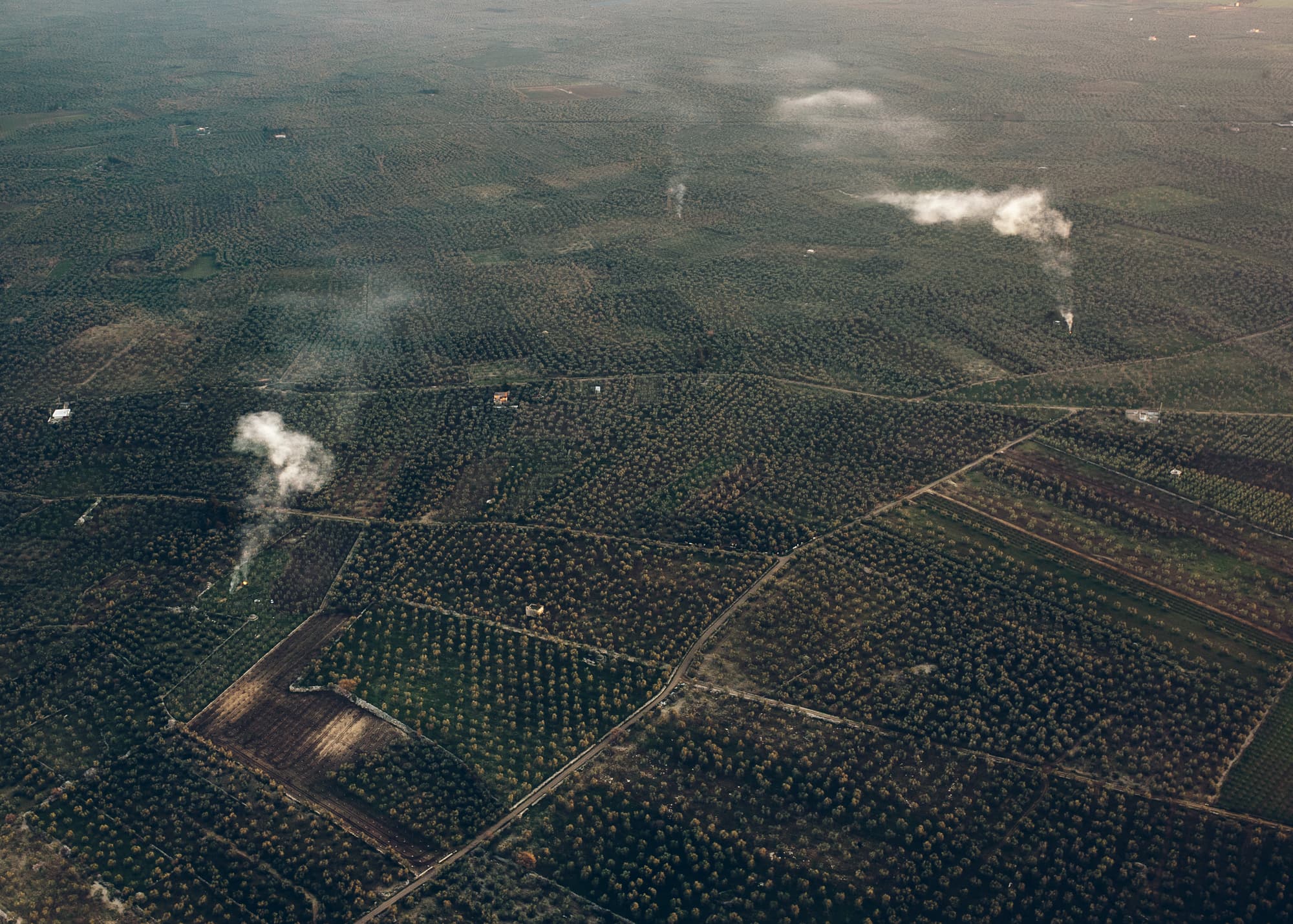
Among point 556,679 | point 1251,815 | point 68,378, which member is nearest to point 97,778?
point 556,679

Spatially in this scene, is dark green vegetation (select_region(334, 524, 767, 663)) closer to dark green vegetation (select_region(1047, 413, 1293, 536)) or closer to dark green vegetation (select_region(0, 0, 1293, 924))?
dark green vegetation (select_region(0, 0, 1293, 924))

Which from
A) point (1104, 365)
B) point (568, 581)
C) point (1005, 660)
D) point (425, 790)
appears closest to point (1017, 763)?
point (1005, 660)

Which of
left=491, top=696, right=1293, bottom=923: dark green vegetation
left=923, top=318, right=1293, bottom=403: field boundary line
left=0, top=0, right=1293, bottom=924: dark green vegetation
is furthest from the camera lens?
left=923, top=318, right=1293, bottom=403: field boundary line

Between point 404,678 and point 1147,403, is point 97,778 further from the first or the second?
point 1147,403

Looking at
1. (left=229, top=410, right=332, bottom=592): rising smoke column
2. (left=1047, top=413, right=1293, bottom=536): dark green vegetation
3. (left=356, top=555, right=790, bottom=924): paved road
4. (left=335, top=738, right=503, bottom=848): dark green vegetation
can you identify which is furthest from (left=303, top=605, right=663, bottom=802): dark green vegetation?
(left=1047, top=413, right=1293, bottom=536): dark green vegetation

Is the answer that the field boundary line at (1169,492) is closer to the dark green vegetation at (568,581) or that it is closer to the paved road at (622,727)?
the paved road at (622,727)

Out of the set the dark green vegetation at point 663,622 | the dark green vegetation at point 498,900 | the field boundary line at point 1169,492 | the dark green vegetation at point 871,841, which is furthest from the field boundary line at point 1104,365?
the dark green vegetation at point 498,900

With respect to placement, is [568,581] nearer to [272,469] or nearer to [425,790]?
[425,790]
